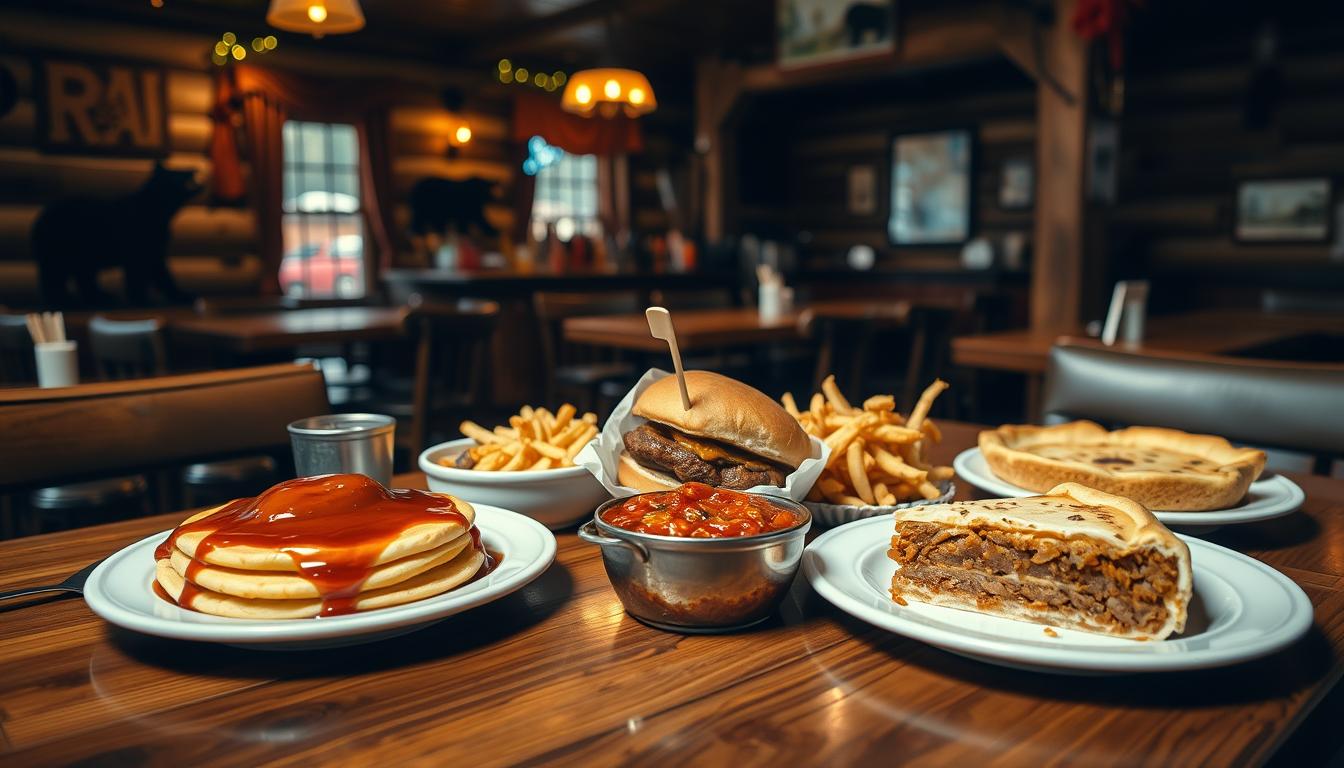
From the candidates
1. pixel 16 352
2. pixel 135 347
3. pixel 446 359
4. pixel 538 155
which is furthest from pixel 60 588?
pixel 538 155

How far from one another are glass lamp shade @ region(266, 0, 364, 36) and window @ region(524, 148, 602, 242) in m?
6.17

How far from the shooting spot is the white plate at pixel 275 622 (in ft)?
2.34

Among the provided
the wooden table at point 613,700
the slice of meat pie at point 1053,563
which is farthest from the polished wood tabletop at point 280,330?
the slice of meat pie at point 1053,563

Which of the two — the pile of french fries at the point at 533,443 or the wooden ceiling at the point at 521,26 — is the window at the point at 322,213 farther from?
the pile of french fries at the point at 533,443

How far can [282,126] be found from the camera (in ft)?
25.8

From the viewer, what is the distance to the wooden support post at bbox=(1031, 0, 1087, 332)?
20.0ft

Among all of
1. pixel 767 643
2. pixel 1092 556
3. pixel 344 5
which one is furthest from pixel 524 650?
pixel 344 5

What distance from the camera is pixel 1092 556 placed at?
0.78m

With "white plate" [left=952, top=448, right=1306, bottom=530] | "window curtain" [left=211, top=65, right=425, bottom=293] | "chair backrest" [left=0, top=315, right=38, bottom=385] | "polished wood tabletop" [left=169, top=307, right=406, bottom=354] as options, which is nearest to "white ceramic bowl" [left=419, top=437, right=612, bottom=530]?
"white plate" [left=952, top=448, right=1306, bottom=530]

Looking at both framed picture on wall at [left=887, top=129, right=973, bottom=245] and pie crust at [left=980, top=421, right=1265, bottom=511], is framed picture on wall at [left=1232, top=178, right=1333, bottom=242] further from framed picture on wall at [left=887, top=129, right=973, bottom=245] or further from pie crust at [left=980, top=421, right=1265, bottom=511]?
pie crust at [left=980, top=421, right=1265, bottom=511]

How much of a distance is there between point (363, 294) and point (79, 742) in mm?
8740

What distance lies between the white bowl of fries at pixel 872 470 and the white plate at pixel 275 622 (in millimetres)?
385

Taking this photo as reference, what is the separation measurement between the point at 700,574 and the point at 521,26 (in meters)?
8.48

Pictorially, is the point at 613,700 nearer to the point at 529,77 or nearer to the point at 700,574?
the point at 700,574
